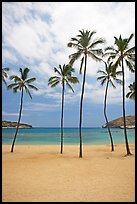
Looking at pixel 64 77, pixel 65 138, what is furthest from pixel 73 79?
pixel 65 138

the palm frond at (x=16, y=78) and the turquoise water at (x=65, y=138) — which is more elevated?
the palm frond at (x=16, y=78)

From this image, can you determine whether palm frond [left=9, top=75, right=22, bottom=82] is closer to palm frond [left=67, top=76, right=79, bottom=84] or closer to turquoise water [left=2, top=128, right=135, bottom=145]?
palm frond [left=67, top=76, right=79, bottom=84]

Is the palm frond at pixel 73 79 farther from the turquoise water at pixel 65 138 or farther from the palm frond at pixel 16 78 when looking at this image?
the turquoise water at pixel 65 138

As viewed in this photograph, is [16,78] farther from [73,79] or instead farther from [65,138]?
[65,138]

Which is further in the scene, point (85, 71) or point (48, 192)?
point (85, 71)

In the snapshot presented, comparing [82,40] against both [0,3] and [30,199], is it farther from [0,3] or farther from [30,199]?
[0,3]

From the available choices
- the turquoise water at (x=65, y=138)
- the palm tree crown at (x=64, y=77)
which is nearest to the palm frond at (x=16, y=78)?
the palm tree crown at (x=64, y=77)

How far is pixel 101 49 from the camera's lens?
63.1 feet

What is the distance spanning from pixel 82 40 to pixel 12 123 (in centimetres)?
17926

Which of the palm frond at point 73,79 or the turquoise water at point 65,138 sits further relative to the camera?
the turquoise water at point 65,138

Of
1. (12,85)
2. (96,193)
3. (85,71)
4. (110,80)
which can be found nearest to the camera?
(96,193)

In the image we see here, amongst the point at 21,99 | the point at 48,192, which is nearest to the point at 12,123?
the point at 21,99

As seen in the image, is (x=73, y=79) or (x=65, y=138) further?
(x=65, y=138)

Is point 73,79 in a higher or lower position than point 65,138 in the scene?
higher
